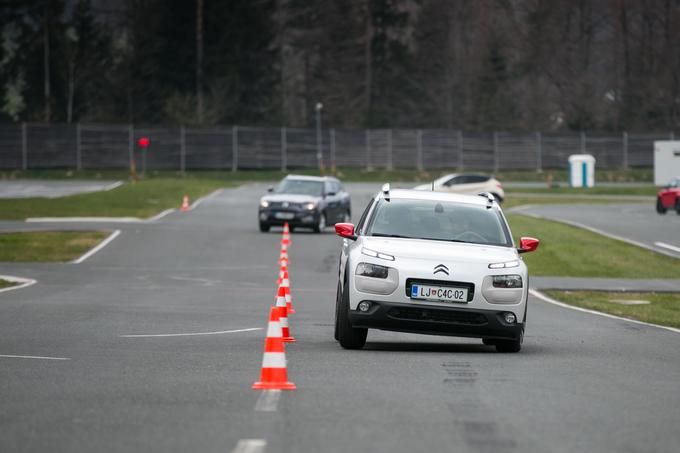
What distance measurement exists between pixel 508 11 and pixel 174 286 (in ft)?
274

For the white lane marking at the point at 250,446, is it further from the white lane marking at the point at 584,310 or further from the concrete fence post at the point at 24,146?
the concrete fence post at the point at 24,146

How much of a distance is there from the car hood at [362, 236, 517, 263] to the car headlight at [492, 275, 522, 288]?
0.17 meters

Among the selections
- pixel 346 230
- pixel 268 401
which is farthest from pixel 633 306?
pixel 268 401

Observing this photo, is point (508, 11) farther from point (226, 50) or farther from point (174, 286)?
point (174, 286)

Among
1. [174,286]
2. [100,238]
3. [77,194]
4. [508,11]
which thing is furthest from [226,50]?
[174,286]

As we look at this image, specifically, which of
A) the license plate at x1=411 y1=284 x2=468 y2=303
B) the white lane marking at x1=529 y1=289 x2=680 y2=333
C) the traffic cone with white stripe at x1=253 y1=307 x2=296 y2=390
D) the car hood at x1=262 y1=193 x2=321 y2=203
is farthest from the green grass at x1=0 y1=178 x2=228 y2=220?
the traffic cone with white stripe at x1=253 y1=307 x2=296 y2=390

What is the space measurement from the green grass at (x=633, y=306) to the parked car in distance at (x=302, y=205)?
1478cm

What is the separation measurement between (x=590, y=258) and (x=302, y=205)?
31.0 ft

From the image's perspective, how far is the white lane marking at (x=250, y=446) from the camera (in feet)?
25.4

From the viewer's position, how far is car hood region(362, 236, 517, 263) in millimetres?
13812

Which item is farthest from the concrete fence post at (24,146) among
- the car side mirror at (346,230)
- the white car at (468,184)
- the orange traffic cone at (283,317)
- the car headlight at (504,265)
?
the car headlight at (504,265)

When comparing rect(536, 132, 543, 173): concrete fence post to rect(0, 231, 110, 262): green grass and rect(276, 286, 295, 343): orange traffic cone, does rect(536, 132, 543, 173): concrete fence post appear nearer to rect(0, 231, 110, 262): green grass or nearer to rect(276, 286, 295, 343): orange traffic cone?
rect(0, 231, 110, 262): green grass

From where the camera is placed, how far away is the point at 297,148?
271 ft

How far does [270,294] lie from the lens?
24078 mm
